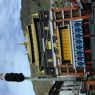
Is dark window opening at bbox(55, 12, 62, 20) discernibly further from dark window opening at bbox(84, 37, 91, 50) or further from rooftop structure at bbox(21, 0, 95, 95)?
dark window opening at bbox(84, 37, 91, 50)

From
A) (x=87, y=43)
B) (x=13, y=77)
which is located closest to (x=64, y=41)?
(x=87, y=43)

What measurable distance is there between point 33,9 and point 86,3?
1431 inches

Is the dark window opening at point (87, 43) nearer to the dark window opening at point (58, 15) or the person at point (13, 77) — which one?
the dark window opening at point (58, 15)

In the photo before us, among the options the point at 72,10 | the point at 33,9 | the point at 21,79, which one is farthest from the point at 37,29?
the point at 33,9

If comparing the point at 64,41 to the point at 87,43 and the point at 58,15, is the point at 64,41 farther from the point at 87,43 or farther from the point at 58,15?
the point at 58,15

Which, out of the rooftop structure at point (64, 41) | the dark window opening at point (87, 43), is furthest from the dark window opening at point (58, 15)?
the dark window opening at point (87, 43)

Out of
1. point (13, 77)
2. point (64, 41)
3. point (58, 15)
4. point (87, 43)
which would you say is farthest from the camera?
point (64, 41)

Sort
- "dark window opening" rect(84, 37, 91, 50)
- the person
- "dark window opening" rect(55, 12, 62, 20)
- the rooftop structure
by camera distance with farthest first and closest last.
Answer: "dark window opening" rect(55, 12, 62, 20) < "dark window opening" rect(84, 37, 91, 50) < the rooftop structure < the person

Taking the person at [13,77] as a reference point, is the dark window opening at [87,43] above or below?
above

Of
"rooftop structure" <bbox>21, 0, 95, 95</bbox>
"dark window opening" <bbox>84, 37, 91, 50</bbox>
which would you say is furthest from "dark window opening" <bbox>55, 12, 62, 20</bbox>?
"dark window opening" <bbox>84, 37, 91, 50</bbox>

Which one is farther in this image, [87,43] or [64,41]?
[64,41]

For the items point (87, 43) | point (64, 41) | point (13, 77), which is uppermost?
point (64, 41)

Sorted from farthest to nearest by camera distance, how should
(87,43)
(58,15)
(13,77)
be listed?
1. (58,15)
2. (87,43)
3. (13,77)

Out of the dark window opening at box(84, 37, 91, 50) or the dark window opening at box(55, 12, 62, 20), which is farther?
the dark window opening at box(55, 12, 62, 20)
